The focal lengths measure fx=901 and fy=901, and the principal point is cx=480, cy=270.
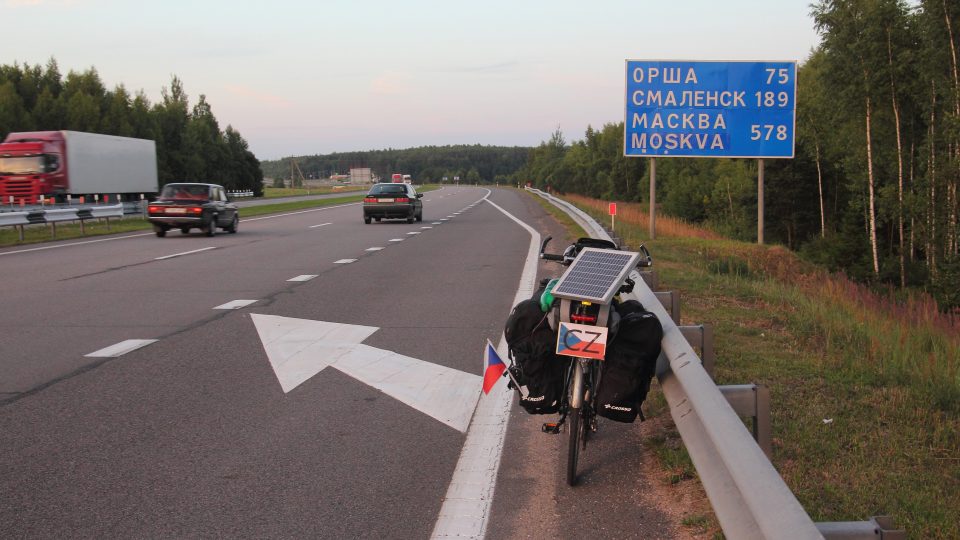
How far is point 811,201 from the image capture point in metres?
68.2

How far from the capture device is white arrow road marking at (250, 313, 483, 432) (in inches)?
251

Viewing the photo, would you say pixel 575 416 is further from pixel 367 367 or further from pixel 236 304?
pixel 236 304

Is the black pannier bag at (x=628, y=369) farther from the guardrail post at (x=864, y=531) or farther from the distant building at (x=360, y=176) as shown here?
the distant building at (x=360, y=176)

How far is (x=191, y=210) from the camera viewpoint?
2484 cm

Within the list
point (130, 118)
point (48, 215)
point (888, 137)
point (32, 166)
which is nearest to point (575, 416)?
point (48, 215)

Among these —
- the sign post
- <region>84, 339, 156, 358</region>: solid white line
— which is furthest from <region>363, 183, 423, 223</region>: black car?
<region>84, 339, 156, 358</region>: solid white line

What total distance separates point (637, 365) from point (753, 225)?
69.8 m

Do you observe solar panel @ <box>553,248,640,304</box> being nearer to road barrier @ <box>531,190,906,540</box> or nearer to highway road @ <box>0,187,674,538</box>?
road barrier @ <box>531,190,906,540</box>

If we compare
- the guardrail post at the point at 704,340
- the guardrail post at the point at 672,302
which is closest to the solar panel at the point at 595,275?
the guardrail post at the point at 704,340

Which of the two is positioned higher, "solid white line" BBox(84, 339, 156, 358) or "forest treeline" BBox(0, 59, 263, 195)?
"forest treeline" BBox(0, 59, 263, 195)

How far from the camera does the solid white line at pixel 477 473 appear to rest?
162 inches

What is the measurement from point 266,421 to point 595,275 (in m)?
2.39

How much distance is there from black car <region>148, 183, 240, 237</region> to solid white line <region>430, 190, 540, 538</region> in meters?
19.8

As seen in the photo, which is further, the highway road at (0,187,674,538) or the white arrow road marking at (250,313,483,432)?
the white arrow road marking at (250,313,483,432)
